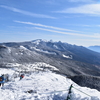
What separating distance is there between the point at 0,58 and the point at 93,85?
549ft

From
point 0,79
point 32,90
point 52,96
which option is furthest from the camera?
point 0,79

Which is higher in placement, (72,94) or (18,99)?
(72,94)

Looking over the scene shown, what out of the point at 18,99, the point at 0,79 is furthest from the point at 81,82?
the point at 18,99

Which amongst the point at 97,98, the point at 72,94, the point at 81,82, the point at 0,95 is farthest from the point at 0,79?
→ the point at 81,82

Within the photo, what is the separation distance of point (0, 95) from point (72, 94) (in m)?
9.58

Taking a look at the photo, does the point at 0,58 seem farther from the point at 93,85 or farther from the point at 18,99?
the point at 18,99

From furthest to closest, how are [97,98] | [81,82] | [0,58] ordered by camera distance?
[0,58]
[81,82]
[97,98]

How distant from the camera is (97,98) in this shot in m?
15.1

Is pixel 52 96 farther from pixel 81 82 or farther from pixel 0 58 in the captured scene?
pixel 0 58

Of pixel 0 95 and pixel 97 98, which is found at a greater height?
pixel 97 98

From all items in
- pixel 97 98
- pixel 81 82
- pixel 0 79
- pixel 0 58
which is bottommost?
pixel 0 58

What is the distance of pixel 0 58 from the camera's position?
19862 centimetres

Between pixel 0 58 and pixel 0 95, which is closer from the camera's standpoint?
pixel 0 95

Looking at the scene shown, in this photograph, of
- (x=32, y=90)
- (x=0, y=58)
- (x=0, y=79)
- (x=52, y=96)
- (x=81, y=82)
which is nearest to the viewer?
(x=52, y=96)
